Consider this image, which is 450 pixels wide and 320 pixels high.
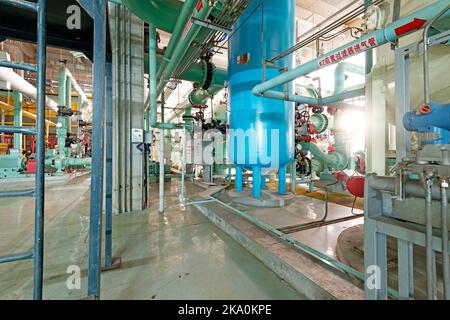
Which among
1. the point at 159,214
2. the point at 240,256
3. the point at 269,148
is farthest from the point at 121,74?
the point at 240,256

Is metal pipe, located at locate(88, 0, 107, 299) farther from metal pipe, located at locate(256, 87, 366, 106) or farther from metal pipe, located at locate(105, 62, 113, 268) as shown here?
metal pipe, located at locate(256, 87, 366, 106)

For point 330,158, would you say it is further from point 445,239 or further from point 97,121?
point 97,121

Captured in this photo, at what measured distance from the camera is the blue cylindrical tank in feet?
8.98

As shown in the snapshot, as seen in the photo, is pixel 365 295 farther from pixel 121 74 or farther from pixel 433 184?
pixel 121 74

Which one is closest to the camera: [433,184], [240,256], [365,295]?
[433,184]

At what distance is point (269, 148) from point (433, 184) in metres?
2.02

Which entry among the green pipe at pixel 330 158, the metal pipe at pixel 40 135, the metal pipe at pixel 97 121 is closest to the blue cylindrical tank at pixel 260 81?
the green pipe at pixel 330 158

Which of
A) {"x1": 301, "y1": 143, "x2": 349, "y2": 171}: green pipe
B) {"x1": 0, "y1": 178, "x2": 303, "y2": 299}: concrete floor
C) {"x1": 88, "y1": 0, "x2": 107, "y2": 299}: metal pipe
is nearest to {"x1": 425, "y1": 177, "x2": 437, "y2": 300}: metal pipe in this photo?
{"x1": 0, "y1": 178, "x2": 303, "y2": 299}: concrete floor

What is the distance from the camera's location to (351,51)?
47.9 inches

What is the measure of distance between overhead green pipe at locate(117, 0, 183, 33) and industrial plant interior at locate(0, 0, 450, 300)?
17mm

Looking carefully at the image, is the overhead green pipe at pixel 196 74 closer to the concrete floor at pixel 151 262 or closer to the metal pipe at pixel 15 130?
the concrete floor at pixel 151 262

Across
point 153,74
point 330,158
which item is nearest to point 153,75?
point 153,74

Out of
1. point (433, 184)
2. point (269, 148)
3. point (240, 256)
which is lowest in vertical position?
point (240, 256)
